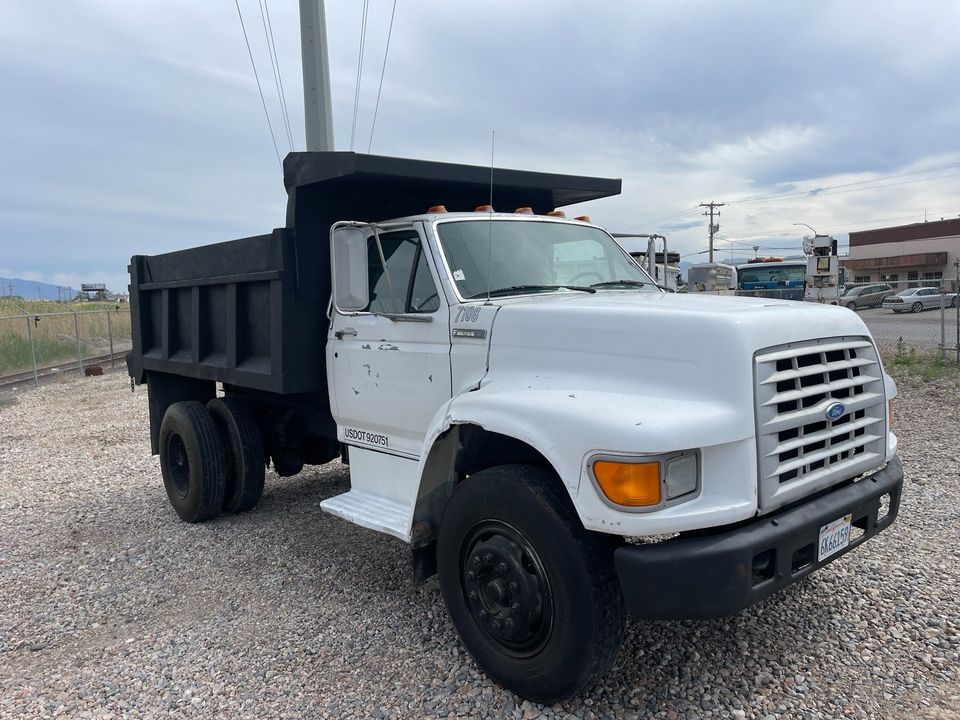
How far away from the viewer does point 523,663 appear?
10.4 feet

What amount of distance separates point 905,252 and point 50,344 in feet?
175

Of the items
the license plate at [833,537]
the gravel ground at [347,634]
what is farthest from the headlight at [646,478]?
the gravel ground at [347,634]

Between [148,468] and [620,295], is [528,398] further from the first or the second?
[148,468]

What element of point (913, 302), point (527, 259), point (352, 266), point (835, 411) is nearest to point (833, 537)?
point (835, 411)

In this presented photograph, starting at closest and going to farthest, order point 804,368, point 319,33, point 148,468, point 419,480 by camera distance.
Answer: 1. point 804,368
2. point 419,480
3. point 148,468
4. point 319,33

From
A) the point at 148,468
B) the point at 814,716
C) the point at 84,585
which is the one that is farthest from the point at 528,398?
the point at 148,468

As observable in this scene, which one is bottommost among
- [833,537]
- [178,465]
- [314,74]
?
[178,465]

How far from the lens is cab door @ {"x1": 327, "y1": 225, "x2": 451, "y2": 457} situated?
400 centimetres

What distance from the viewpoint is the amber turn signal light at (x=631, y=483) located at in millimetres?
2695

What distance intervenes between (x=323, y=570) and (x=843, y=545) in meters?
3.16

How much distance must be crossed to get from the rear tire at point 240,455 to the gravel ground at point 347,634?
8.4 inches

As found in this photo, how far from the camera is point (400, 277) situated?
4.31m

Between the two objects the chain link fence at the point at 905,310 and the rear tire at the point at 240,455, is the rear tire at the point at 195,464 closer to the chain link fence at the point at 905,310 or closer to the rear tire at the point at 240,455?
the rear tire at the point at 240,455

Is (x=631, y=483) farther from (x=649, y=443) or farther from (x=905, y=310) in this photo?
(x=905, y=310)
